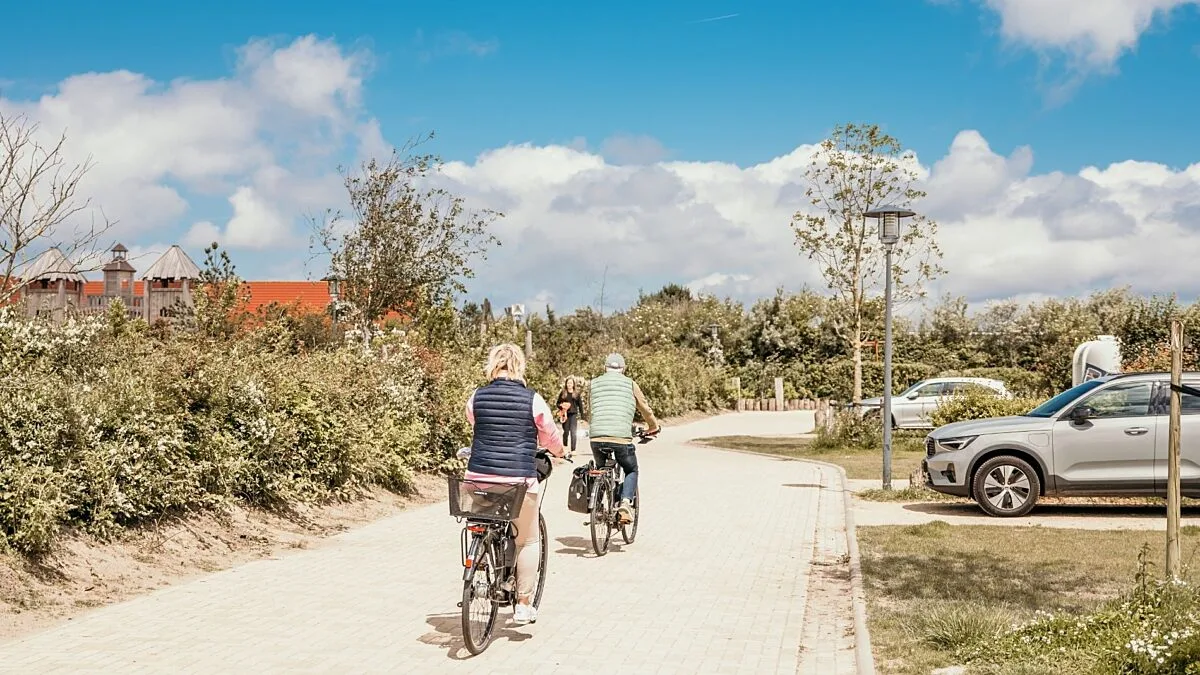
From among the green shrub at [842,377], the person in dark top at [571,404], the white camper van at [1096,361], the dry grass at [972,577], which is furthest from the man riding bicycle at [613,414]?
the green shrub at [842,377]

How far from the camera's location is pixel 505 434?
7.27 metres

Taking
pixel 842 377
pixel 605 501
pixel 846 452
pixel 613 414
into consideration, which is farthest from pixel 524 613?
pixel 842 377

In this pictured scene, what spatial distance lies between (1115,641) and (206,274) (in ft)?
87.3

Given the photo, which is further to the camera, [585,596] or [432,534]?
[432,534]

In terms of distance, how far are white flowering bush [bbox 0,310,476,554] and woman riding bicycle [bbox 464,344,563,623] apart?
3.33m

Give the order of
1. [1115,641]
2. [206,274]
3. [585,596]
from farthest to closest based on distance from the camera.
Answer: [206,274] → [585,596] → [1115,641]

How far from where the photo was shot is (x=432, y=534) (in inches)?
485

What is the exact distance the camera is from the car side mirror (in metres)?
13.6

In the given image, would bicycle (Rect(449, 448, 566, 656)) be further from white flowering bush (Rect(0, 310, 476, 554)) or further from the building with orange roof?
the building with orange roof

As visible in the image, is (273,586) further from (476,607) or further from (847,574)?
(847,574)

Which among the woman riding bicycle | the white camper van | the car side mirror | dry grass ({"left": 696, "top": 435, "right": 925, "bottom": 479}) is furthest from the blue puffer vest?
the white camper van

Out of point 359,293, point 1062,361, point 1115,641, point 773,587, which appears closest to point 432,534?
point 773,587

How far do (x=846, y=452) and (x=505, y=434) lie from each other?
1882 centimetres

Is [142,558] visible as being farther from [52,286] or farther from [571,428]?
[52,286]
